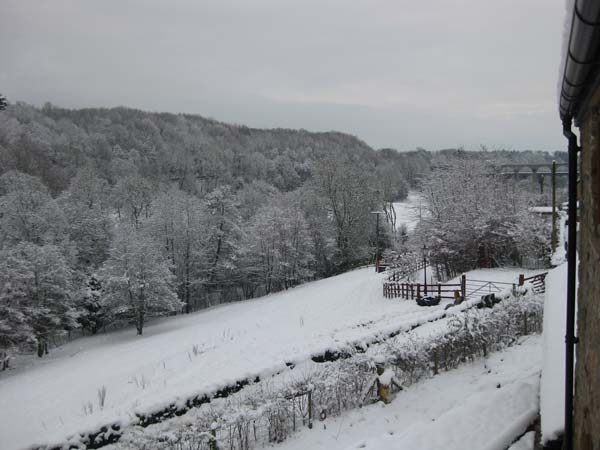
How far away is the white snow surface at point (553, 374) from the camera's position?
3.52m

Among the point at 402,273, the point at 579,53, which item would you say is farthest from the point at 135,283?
the point at 579,53

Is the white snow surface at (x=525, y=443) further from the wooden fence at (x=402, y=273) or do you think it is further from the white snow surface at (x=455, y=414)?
the wooden fence at (x=402, y=273)

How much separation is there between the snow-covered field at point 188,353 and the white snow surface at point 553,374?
8.27 feet

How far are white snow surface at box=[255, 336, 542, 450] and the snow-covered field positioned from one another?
122cm

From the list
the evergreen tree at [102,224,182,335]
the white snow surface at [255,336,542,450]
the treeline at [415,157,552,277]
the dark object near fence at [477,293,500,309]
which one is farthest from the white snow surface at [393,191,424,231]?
the white snow surface at [255,336,542,450]

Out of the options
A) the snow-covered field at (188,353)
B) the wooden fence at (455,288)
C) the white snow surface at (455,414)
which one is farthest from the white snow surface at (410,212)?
the white snow surface at (455,414)

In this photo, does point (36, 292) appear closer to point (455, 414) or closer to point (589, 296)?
point (455, 414)

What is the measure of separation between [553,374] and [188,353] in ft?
49.1

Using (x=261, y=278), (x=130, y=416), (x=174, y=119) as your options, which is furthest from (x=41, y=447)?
(x=174, y=119)

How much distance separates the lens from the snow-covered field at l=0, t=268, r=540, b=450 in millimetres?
7682

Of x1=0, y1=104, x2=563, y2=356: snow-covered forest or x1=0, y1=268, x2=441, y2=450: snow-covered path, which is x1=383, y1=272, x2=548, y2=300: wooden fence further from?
x1=0, y1=104, x2=563, y2=356: snow-covered forest

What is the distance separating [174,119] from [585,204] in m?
141

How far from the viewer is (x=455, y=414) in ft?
16.8

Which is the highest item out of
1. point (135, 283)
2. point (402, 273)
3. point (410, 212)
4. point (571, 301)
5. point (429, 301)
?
point (571, 301)
